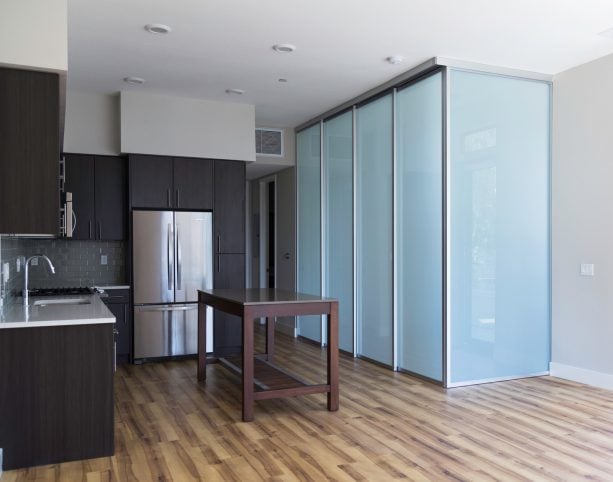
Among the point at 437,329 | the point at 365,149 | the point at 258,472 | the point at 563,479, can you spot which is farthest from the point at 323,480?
the point at 365,149

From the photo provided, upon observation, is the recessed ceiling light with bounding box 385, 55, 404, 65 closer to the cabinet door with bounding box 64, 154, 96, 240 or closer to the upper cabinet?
the upper cabinet

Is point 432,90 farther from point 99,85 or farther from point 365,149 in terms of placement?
point 99,85

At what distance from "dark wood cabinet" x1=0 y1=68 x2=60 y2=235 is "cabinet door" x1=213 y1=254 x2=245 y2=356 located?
329 cm

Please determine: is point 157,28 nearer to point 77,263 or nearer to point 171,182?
point 171,182

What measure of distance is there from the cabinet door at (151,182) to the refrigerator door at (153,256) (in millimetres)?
119

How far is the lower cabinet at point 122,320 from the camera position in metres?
5.83

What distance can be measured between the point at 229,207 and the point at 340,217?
1274 mm

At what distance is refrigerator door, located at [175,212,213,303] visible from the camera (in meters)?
6.05

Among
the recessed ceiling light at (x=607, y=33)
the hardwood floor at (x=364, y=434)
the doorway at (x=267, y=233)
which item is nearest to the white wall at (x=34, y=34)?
the hardwood floor at (x=364, y=434)

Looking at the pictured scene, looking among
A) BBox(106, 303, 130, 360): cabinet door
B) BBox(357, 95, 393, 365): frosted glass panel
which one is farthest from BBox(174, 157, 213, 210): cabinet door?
BBox(357, 95, 393, 365): frosted glass panel

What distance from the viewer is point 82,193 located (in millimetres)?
5988

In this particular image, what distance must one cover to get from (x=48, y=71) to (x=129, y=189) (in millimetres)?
2953

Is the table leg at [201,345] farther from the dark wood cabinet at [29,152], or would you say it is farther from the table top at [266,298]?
the dark wood cabinet at [29,152]

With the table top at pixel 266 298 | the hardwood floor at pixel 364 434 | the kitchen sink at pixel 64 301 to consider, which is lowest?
the hardwood floor at pixel 364 434
